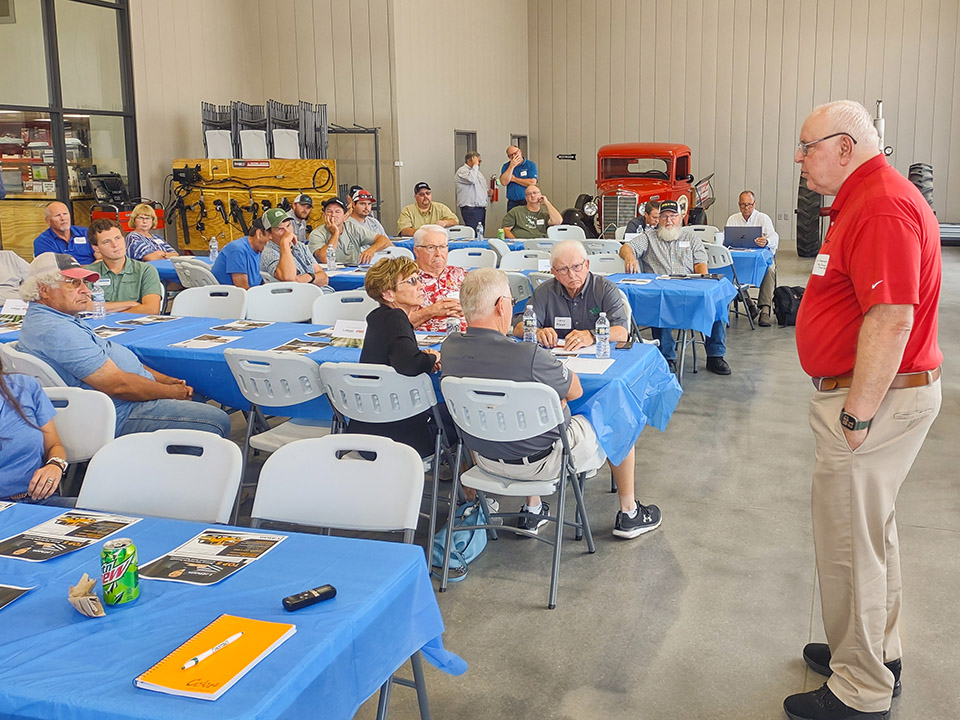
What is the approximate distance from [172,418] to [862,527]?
283 centimetres

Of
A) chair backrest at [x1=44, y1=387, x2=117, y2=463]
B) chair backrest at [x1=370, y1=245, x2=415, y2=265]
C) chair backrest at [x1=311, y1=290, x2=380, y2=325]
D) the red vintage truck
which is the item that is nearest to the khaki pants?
chair backrest at [x1=44, y1=387, x2=117, y2=463]

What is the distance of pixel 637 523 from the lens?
3908mm

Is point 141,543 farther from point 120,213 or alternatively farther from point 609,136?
point 609,136

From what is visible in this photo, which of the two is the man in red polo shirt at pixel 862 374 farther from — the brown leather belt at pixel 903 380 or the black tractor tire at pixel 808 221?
the black tractor tire at pixel 808 221

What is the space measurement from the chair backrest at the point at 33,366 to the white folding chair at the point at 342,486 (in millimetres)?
1809

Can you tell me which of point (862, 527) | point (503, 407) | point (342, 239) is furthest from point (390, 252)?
point (862, 527)

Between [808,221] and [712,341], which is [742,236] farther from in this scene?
[808,221]

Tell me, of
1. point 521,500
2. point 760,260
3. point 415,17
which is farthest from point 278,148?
point 521,500

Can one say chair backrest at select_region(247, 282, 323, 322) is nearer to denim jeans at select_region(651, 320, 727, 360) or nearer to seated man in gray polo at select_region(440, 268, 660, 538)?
denim jeans at select_region(651, 320, 727, 360)

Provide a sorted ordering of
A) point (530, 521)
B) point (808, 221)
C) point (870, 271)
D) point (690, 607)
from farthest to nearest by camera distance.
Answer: point (808, 221)
point (530, 521)
point (690, 607)
point (870, 271)

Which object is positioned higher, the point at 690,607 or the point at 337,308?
the point at 337,308

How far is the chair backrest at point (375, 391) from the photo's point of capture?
359 cm

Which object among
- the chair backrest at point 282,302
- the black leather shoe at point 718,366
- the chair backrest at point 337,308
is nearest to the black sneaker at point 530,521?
the chair backrest at point 337,308

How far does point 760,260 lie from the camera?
8.07 m
